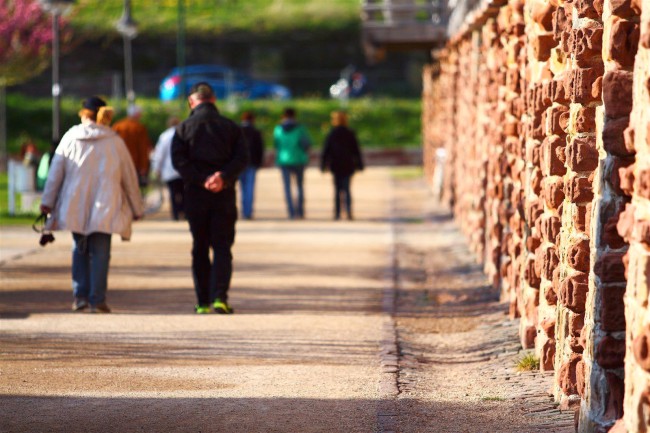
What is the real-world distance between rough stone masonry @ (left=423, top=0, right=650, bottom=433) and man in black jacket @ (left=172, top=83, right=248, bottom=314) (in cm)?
211

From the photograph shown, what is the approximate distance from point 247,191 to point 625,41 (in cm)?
1518

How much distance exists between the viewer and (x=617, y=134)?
6.31 m

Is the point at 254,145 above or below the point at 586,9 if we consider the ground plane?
below

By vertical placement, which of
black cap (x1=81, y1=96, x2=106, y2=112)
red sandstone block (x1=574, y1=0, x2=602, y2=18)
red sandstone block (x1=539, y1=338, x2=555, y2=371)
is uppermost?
red sandstone block (x1=574, y1=0, x2=602, y2=18)

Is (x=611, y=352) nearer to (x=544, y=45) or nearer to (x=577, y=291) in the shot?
(x=577, y=291)

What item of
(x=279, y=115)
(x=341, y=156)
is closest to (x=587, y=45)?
(x=341, y=156)

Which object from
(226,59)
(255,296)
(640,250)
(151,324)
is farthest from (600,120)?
(226,59)

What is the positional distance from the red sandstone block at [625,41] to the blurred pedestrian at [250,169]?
1486cm

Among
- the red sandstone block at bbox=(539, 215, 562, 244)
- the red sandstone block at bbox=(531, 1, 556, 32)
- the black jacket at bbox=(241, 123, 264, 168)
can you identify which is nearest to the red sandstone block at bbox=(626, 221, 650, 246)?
the red sandstone block at bbox=(539, 215, 562, 244)

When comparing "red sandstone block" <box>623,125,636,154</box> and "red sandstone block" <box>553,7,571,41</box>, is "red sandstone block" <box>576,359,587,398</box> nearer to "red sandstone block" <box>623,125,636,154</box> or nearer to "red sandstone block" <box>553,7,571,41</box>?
"red sandstone block" <box>623,125,636,154</box>

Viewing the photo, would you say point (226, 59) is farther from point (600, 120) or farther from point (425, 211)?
point (600, 120)

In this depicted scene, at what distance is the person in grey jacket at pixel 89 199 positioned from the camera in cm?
1143

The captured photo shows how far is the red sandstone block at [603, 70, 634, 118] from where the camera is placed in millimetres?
6246

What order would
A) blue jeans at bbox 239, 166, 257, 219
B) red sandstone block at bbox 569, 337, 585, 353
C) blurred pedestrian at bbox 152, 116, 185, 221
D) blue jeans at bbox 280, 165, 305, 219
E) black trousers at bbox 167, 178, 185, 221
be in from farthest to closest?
blue jeans at bbox 280, 165, 305, 219, blue jeans at bbox 239, 166, 257, 219, black trousers at bbox 167, 178, 185, 221, blurred pedestrian at bbox 152, 116, 185, 221, red sandstone block at bbox 569, 337, 585, 353
